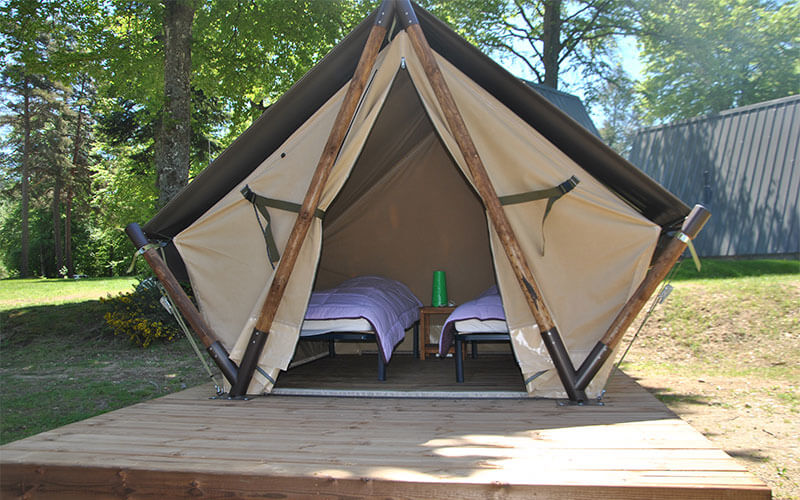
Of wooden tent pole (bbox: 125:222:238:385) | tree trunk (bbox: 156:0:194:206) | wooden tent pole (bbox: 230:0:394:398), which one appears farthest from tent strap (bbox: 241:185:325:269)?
tree trunk (bbox: 156:0:194:206)

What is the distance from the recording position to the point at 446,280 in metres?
6.64

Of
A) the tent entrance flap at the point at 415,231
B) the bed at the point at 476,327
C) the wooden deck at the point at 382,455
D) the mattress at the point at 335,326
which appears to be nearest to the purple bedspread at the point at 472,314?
the bed at the point at 476,327

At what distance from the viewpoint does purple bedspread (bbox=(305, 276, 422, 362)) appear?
447 cm

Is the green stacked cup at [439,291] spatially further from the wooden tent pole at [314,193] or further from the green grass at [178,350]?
the wooden tent pole at [314,193]

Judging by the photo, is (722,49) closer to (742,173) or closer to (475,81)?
(742,173)

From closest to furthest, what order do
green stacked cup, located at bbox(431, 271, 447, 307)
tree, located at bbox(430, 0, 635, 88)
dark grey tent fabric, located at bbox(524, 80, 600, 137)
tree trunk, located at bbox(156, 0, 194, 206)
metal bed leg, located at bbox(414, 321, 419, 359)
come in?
metal bed leg, located at bbox(414, 321, 419, 359)
green stacked cup, located at bbox(431, 271, 447, 307)
tree trunk, located at bbox(156, 0, 194, 206)
dark grey tent fabric, located at bbox(524, 80, 600, 137)
tree, located at bbox(430, 0, 635, 88)

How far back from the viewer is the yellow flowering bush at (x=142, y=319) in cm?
762

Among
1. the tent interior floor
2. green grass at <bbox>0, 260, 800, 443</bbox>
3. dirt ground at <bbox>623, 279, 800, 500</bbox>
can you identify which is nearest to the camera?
dirt ground at <bbox>623, 279, 800, 500</bbox>

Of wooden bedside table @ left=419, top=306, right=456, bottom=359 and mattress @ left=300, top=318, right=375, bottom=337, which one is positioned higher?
mattress @ left=300, top=318, right=375, bottom=337

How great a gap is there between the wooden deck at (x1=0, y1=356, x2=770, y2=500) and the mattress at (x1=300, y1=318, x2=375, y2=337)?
96 cm

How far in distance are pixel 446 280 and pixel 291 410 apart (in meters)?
3.39

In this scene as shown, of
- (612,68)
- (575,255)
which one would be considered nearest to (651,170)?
(612,68)

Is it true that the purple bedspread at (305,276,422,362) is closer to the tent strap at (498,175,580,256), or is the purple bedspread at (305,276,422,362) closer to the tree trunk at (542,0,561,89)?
the tent strap at (498,175,580,256)

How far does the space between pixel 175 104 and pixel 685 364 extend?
23.8 feet
